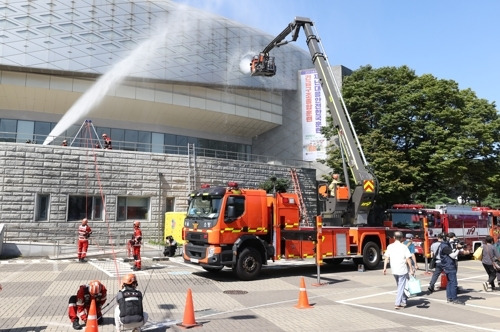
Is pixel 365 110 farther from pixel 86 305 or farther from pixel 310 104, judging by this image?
pixel 86 305

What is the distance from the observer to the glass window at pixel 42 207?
19.7 m

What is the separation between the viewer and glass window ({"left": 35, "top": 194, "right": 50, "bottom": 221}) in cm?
1967

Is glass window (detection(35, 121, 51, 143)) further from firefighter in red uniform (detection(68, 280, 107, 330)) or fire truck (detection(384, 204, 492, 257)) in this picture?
firefighter in red uniform (detection(68, 280, 107, 330))

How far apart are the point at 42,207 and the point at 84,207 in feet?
6.35

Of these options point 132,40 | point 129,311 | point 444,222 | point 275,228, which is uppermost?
point 132,40

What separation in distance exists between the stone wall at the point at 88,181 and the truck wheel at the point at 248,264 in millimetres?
9262

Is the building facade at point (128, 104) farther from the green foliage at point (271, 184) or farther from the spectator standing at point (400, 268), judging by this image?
the spectator standing at point (400, 268)

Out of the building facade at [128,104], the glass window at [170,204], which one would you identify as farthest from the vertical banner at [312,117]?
the glass window at [170,204]

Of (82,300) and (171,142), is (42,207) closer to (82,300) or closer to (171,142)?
(171,142)

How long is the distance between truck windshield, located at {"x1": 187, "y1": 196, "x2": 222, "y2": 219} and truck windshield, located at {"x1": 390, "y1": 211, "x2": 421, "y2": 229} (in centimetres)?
1012

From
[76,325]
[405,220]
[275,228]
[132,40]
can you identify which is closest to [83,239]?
[275,228]

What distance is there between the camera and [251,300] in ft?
32.2

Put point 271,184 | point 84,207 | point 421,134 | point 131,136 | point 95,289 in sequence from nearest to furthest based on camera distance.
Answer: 1. point 95,289
2. point 84,207
3. point 271,184
4. point 421,134
5. point 131,136

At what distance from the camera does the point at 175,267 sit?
15.5 meters
